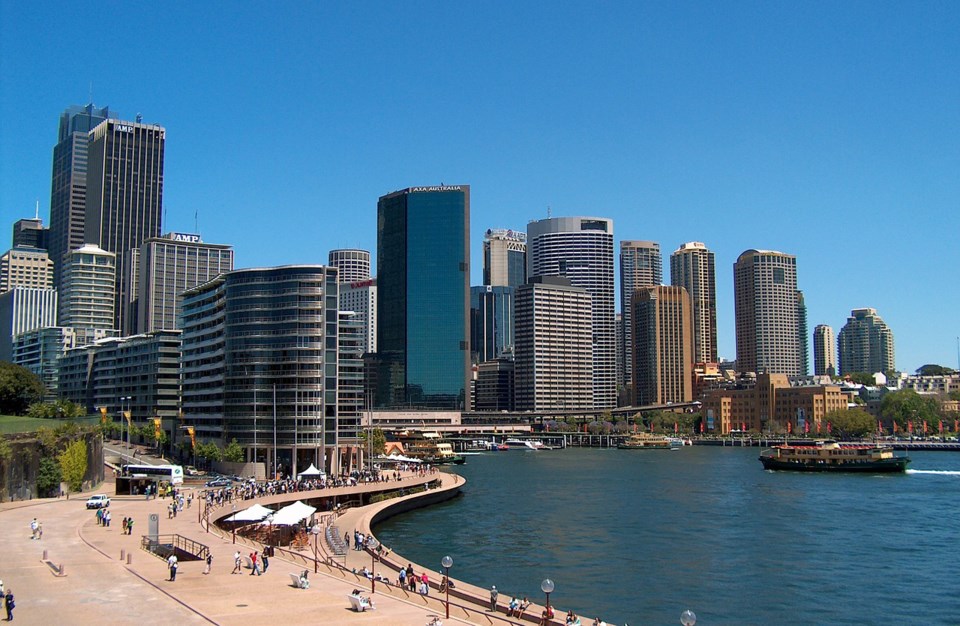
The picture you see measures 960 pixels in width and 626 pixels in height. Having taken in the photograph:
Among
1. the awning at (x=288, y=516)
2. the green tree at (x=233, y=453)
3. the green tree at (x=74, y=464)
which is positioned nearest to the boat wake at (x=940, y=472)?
the green tree at (x=233, y=453)

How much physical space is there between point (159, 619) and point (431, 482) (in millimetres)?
88122

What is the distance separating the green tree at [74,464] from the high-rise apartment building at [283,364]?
121ft

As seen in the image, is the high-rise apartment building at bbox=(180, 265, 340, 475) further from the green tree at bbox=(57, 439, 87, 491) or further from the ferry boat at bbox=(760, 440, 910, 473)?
the ferry boat at bbox=(760, 440, 910, 473)

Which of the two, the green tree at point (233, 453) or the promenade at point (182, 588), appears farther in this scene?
the green tree at point (233, 453)

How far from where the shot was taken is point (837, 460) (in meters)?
185

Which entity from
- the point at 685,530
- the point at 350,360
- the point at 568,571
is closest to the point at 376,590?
the point at 568,571

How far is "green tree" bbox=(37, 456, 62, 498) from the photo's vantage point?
329ft

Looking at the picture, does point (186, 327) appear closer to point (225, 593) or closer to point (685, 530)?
point (685, 530)

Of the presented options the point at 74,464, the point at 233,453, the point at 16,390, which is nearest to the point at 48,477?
the point at 74,464

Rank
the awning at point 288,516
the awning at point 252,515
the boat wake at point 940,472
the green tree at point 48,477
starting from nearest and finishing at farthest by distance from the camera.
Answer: the awning at point 288,516
the awning at point 252,515
the green tree at point 48,477
the boat wake at point 940,472

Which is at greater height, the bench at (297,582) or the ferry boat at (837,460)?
the bench at (297,582)

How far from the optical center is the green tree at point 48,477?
100188 millimetres

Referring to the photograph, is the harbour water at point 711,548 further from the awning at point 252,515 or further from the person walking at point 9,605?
the person walking at point 9,605

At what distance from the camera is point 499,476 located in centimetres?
18025
